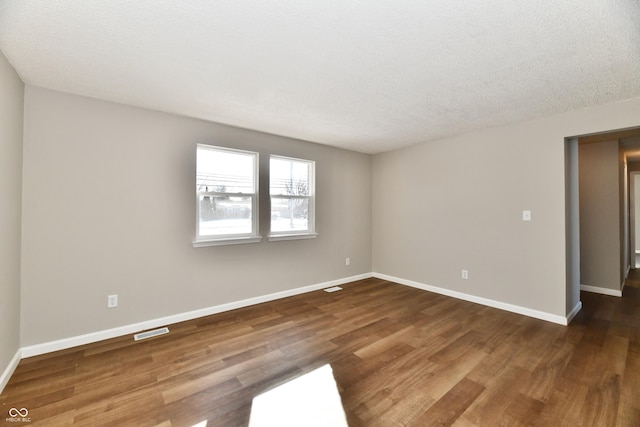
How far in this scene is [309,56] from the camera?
75.0 inches

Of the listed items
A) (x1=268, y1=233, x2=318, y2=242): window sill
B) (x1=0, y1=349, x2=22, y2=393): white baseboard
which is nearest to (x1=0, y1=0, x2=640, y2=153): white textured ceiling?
(x1=268, y1=233, x2=318, y2=242): window sill

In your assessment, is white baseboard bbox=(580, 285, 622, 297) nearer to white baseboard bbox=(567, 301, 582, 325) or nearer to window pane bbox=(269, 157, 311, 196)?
white baseboard bbox=(567, 301, 582, 325)

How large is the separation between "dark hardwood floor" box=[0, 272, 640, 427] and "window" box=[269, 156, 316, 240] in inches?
49.6

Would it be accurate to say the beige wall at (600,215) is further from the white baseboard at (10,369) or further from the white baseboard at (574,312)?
the white baseboard at (10,369)

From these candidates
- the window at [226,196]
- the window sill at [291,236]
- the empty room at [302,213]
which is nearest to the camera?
the empty room at [302,213]

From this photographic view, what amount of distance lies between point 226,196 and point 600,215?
18.5ft

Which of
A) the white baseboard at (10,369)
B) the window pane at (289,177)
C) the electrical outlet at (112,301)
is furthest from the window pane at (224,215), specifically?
the white baseboard at (10,369)

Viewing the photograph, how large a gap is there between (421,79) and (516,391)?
8.09 feet

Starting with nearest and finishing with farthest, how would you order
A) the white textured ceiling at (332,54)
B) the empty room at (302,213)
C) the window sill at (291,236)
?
the white textured ceiling at (332,54) → the empty room at (302,213) → the window sill at (291,236)

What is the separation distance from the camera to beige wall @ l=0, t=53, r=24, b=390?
1906mm

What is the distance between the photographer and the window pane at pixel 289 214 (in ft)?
12.8

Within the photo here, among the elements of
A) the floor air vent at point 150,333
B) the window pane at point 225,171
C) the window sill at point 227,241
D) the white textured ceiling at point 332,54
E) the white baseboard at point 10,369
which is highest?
the white textured ceiling at point 332,54

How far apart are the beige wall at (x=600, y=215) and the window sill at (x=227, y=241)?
16.9ft

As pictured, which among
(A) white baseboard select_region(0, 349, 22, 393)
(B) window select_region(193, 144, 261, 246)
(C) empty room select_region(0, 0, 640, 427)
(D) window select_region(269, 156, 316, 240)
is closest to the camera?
(C) empty room select_region(0, 0, 640, 427)
